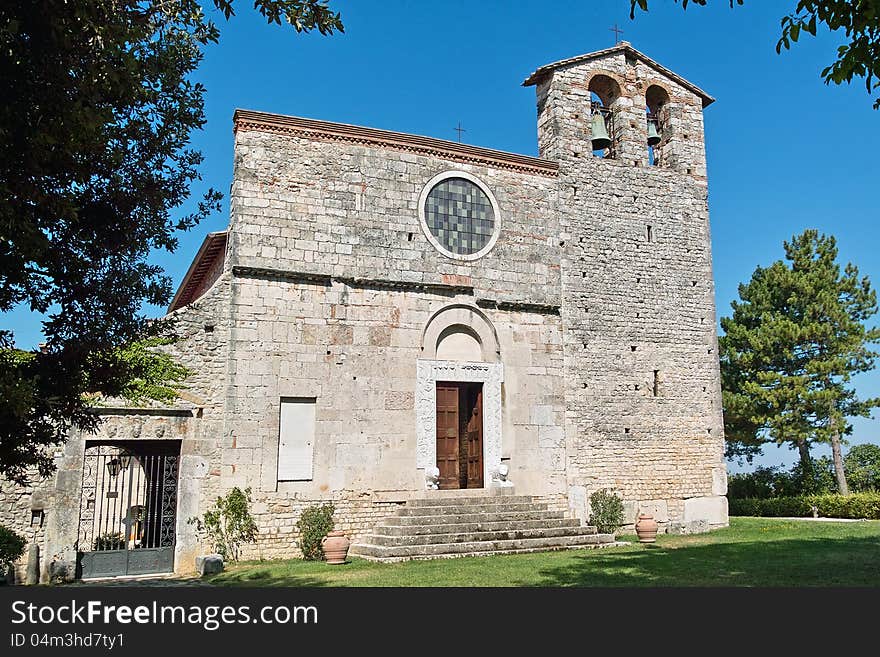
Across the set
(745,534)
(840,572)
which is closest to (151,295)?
(840,572)

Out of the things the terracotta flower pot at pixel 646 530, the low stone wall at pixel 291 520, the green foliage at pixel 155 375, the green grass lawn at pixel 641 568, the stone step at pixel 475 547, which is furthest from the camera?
the terracotta flower pot at pixel 646 530

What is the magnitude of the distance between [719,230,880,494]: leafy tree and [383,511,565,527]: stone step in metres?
12.1

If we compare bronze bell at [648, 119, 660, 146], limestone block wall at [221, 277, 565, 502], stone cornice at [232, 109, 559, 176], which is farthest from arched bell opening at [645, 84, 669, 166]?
limestone block wall at [221, 277, 565, 502]

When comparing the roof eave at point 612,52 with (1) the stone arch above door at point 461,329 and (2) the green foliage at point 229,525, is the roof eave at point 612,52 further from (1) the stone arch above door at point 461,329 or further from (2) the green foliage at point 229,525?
(2) the green foliage at point 229,525

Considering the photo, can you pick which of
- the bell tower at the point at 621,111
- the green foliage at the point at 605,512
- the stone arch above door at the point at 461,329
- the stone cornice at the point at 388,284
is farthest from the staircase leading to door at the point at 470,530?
the bell tower at the point at 621,111

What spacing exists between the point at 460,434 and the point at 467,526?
278 cm

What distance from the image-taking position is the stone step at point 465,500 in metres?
15.0

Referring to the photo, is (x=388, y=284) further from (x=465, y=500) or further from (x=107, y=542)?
(x=107, y=542)

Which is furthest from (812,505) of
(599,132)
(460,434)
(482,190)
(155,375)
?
(155,375)

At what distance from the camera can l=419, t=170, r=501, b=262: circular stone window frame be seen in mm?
16375

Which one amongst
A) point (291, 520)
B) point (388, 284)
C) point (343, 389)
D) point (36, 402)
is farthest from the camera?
point (388, 284)

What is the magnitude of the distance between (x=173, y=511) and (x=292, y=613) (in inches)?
377

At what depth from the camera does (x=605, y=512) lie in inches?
637

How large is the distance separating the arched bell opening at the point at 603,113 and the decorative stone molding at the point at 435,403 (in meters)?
6.60
